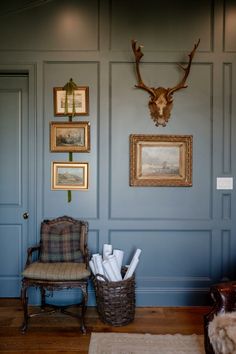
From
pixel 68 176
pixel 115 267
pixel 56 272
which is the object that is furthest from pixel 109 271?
pixel 68 176

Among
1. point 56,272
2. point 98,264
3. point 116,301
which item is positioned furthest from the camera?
point 98,264

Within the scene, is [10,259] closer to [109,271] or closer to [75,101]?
[109,271]

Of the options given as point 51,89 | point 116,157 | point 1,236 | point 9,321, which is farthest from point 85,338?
point 51,89

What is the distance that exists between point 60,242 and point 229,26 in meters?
2.67

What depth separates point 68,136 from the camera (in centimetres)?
309

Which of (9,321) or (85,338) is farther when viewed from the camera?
(9,321)

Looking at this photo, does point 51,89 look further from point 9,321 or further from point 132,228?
point 9,321

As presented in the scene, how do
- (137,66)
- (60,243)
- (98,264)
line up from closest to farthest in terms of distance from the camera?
(98,264) < (60,243) < (137,66)

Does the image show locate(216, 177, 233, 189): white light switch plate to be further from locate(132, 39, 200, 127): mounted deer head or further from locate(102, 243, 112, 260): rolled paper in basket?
locate(102, 243, 112, 260): rolled paper in basket

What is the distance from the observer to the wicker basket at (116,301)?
2674mm

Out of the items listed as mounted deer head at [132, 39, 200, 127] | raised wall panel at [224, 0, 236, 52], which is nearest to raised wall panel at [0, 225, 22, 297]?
mounted deer head at [132, 39, 200, 127]

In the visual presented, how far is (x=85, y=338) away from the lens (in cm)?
251

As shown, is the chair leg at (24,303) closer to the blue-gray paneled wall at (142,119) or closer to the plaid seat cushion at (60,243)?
the plaid seat cushion at (60,243)

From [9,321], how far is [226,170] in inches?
97.3
